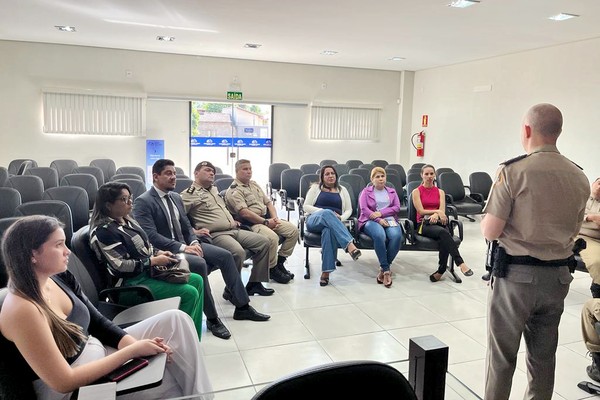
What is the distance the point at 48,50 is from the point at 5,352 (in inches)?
302

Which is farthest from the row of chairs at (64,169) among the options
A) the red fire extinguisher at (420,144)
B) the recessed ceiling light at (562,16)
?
the red fire extinguisher at (420,144)

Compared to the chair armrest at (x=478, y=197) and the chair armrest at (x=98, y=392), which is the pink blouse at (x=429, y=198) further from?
the chair armrest at (x=98, y=392)

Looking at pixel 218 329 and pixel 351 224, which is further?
pixel 351 224

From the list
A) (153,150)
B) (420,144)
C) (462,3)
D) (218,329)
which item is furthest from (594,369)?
(153,150)

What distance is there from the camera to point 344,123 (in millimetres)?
9734

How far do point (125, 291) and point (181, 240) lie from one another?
3.09 ft

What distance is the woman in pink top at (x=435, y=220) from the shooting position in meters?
4.43

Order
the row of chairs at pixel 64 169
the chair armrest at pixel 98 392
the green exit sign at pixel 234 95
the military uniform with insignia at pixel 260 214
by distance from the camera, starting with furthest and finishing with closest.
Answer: the green exit sign at pixel 234 95, the row of chairs at pixel 64 169, the military uniform with insignia at pixel 260 214, the chair armrest at pixel 98 392

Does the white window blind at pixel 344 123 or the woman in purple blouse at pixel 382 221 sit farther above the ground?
the white window blind at pixel 344 123

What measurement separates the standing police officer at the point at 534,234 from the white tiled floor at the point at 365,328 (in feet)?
2.19

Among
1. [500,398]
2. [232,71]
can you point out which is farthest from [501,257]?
[232,71]

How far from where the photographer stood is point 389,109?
10055 mm

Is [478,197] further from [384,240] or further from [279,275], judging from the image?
[279,275]

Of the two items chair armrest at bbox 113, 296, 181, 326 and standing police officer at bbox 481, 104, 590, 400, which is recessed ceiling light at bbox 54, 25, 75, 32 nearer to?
chair armrest at bbox 113, 296, 181, 326
